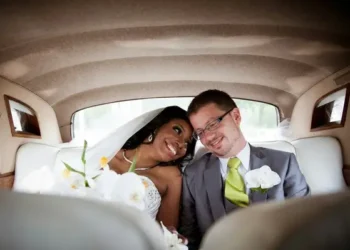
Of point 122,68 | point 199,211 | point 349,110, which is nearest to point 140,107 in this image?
point 122,68

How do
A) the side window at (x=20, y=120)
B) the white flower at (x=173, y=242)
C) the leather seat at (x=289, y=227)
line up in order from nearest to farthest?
the leather seat at (x=289, y=227) → the white flower at (x=173, y=242) → the side window at (x=20, y=120)

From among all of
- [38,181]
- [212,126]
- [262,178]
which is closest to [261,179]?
[262,178]

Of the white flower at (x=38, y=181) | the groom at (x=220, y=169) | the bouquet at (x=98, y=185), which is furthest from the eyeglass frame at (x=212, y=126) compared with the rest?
the white flower at (x=38, y=181)

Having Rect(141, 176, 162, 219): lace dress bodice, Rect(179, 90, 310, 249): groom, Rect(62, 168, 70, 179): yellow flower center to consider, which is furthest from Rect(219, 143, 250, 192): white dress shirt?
Rect(62, 168, 70, 179): yellow flower center

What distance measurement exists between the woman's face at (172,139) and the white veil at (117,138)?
0.09 ft

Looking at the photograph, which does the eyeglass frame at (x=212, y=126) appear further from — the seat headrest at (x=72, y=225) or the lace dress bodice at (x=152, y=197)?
the seat headrest at (x=72, y=225)

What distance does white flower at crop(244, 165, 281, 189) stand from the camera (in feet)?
2.21

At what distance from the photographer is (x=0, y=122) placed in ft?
2.39

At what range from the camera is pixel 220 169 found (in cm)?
69

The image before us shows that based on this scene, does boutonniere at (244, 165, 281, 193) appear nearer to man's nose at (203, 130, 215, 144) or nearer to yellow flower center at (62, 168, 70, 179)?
man's nose at (203, 130, 215, 144)

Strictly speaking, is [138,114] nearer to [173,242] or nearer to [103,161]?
[103,161]

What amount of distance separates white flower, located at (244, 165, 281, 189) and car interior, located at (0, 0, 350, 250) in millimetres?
41

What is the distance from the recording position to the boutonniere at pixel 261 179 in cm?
67

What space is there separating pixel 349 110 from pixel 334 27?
12 cm
